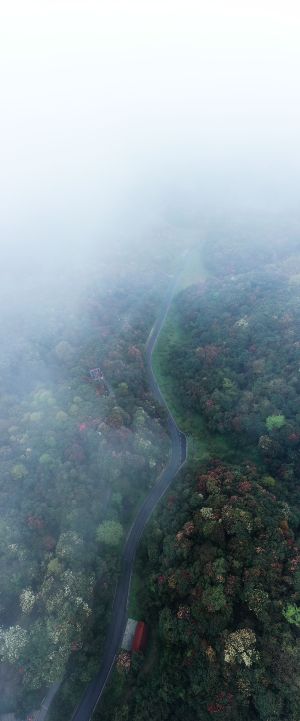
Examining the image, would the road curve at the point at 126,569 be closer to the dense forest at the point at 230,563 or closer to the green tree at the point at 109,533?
the dense forest at the point at 230,563

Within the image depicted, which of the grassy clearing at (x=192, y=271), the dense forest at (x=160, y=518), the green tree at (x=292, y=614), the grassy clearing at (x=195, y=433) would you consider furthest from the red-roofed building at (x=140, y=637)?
the grassy clearing at (x=192, y=271)

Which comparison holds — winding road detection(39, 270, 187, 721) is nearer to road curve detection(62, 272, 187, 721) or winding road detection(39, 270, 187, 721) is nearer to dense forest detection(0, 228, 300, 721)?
road curve detection(62, 272, 187, 721)

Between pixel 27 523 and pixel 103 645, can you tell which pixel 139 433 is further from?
pixel 103 645

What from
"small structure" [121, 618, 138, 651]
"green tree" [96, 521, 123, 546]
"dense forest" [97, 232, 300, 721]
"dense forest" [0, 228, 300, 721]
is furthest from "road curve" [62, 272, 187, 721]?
"green tree" [96, 521, 123, 546]

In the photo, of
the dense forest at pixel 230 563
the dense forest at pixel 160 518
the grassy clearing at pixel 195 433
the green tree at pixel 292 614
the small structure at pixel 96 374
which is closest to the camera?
the dense forest at pixel 230 563

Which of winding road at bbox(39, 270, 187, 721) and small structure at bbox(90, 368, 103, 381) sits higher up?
small structure at bbox(90, 368, 103, 381)
